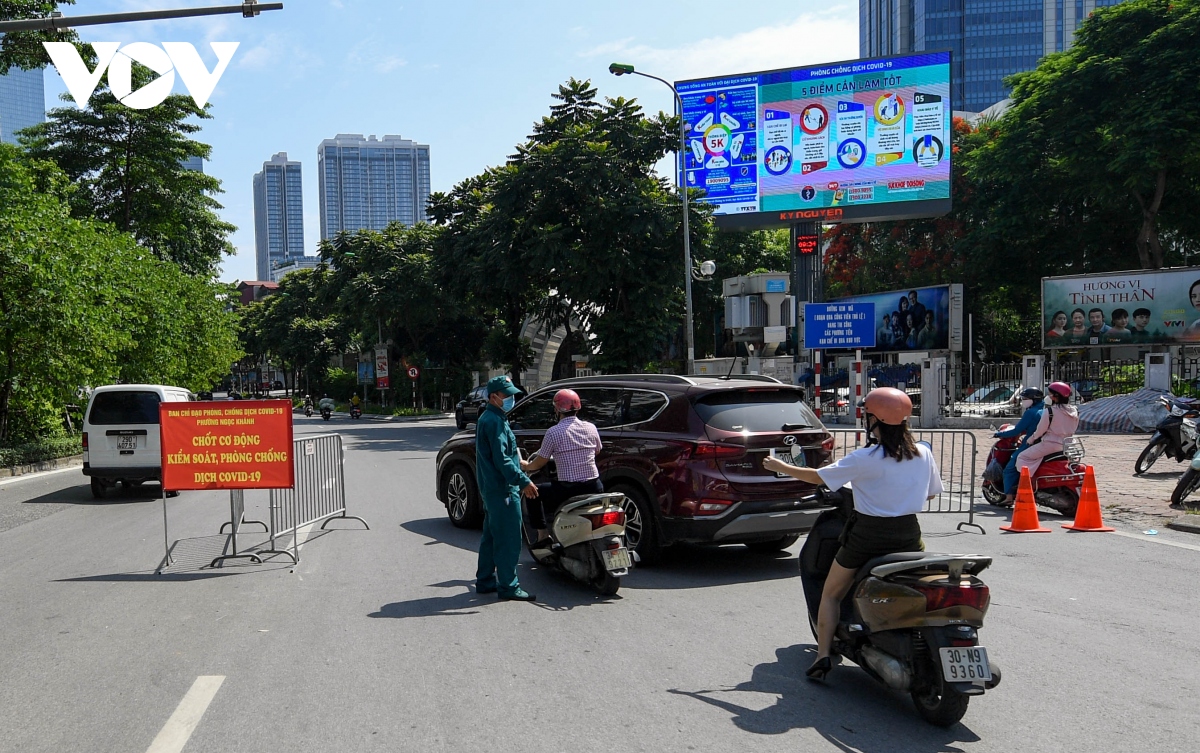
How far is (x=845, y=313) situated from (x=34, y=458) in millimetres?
21107

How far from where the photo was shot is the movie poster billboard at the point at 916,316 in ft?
144

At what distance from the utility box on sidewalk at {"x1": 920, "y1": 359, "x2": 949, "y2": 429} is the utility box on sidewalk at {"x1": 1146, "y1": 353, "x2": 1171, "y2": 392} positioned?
16.8 feet

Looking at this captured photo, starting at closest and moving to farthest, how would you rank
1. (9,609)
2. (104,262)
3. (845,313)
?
(9,609) → (104,262) → (845,313)

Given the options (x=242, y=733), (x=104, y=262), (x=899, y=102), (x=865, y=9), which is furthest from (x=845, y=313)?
(x=865, y=9)

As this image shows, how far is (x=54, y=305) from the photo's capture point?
19.4m

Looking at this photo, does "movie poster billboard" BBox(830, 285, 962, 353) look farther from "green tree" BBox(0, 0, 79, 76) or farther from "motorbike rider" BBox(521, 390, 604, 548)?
"motorbike rider" BBox(521, 390, 604, 548)

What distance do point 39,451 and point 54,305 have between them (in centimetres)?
374

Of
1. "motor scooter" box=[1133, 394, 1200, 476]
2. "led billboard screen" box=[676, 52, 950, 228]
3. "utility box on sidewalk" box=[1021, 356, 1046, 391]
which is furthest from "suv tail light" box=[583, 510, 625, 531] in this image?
"led billboard screen" box=[676, 52, 950, 228]

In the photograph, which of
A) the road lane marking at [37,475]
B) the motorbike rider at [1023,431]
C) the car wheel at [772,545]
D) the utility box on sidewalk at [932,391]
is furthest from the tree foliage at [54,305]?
the utility box on sidewalk at [932,391]

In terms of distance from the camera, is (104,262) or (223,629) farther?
(104,262)

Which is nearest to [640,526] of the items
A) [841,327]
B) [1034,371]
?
[841,327]

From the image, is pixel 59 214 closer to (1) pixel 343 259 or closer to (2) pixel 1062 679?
(2) pixel 1062 679

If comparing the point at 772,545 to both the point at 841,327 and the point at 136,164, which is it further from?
the point at 136,164

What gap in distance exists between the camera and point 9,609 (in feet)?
23.3
